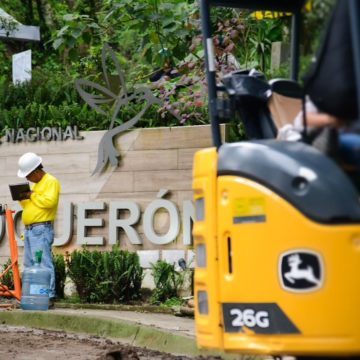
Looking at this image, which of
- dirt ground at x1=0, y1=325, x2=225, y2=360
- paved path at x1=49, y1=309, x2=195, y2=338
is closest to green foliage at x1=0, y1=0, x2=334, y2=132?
paved path at x1=49, y1=309, x2=195, y2=338

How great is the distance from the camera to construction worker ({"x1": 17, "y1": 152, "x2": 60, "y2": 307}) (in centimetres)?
1403

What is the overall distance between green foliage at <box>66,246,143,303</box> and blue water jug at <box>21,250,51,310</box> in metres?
0.47

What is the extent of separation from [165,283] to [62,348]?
120 inches

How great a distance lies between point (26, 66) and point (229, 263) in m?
12.2

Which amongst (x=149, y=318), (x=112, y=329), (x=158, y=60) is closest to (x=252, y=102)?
(x=112, y=329)

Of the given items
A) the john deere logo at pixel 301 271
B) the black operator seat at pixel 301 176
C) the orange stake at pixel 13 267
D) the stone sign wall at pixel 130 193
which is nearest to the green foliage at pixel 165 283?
the stone sign wall at pixel 130 193

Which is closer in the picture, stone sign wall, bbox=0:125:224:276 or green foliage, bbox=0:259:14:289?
stone sign wall, bbox=0:125:224:276

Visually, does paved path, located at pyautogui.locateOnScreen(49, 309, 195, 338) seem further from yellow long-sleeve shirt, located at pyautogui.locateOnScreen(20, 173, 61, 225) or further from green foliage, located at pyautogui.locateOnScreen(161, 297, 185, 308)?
yellow long-sleeve shirt, located at pyautogui.locateOnScreen(20, 173, 61, 225)

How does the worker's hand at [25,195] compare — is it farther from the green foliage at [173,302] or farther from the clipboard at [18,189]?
the green foliage at [173,302]

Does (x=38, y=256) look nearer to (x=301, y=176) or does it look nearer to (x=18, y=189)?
(x=18, y=189)

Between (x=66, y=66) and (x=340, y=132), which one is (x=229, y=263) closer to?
(x=340, y=132)

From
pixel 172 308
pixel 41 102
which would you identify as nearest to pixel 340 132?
pixel 172 308

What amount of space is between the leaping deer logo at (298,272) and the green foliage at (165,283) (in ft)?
27.5

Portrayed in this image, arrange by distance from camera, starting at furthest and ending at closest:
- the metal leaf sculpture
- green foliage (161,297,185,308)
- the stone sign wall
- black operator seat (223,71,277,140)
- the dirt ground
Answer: the metal leaf sculpture
the stone sign wall
green foliage (161,297,185,308)
the dirt ground
black operator seat (223,71,277,140)
